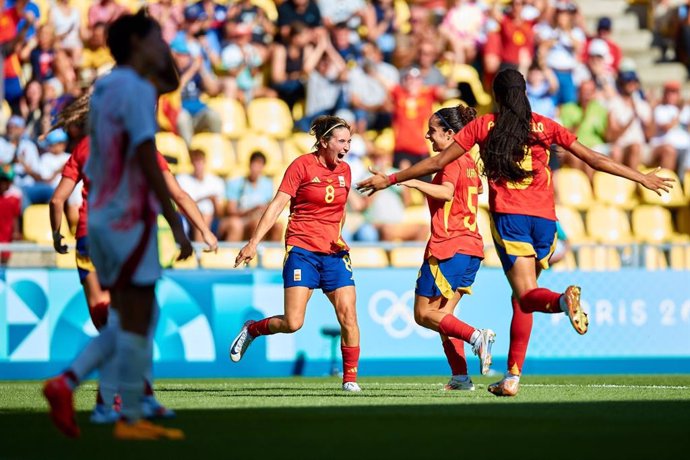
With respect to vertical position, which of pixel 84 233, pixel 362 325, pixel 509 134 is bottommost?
pixel 362 325

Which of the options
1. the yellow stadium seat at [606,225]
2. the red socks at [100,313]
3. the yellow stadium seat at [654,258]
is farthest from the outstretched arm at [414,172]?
the yellow stadium seat at [606,225]

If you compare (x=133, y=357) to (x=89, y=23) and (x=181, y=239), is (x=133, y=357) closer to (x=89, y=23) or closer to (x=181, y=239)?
(x=181, y=239)

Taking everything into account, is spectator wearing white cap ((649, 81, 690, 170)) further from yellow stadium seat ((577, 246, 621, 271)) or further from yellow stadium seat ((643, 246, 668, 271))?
yellow stadium seat ((577, 246, 621, 271))

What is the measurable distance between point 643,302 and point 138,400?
10998 mm

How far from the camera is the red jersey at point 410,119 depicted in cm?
1988

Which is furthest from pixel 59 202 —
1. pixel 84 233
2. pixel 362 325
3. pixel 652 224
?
pixel 652 224

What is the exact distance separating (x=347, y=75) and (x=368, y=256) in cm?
442

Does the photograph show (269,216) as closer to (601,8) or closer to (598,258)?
(598,258)

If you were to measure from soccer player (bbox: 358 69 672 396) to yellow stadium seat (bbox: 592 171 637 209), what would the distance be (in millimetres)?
10650

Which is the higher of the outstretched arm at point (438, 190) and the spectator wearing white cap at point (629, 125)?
the spectator wearing white cap at point (629, 125)

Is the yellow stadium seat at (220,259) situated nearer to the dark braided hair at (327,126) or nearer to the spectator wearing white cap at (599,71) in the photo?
the dark braided hair at (327,126)

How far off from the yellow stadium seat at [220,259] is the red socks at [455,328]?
5209 mm

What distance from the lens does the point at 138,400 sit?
7160mm

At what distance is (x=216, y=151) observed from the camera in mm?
19516
